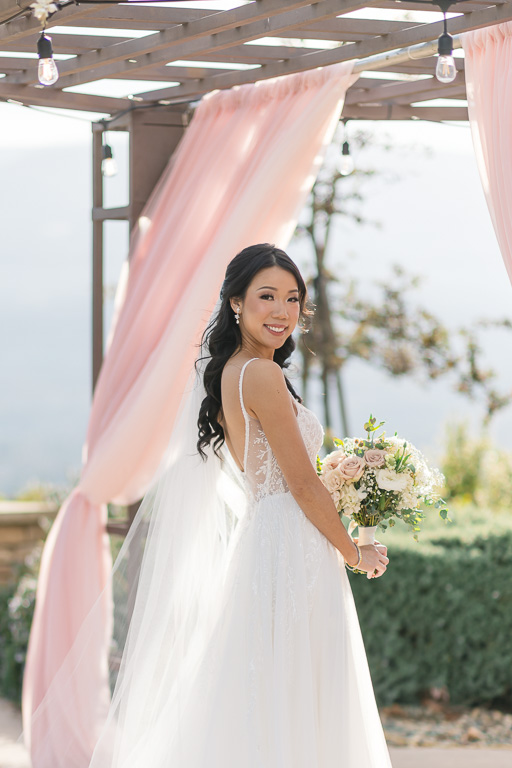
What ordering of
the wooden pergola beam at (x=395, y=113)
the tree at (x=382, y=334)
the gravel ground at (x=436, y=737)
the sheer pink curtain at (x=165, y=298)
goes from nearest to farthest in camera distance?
1. the sheer pink curtain at (x=165, y=298)
2. the wooden pergola beam at (x=395, y=113)
3. the gravel ground at (x=436, y=737)
4. the tree at (x=382, y=334)

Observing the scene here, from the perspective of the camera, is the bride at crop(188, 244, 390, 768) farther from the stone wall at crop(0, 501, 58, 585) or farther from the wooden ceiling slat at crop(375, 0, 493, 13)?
the stone wall at crop(0, 501, 58, 585)

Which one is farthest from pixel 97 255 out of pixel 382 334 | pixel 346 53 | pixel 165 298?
pixel 382 334

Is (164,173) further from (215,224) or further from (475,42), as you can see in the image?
(475,42)

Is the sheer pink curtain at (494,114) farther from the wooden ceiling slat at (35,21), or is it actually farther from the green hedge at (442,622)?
the green hedge at (442,622)

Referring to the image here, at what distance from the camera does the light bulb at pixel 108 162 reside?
4629 mm

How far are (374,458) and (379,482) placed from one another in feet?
0.25

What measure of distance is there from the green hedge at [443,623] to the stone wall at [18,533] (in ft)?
7.94

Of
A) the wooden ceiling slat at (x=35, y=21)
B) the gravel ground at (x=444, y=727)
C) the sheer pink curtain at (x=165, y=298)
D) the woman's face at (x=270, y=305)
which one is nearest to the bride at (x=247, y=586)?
the woman's face at (x=270, y=305)

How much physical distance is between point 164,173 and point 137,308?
62 cm

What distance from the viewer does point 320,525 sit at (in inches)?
118

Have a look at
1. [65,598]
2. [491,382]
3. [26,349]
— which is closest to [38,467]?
[26,349]

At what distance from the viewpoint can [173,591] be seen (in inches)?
127

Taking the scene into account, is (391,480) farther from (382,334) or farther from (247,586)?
(382,334)

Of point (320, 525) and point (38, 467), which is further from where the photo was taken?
point (38, 467)
